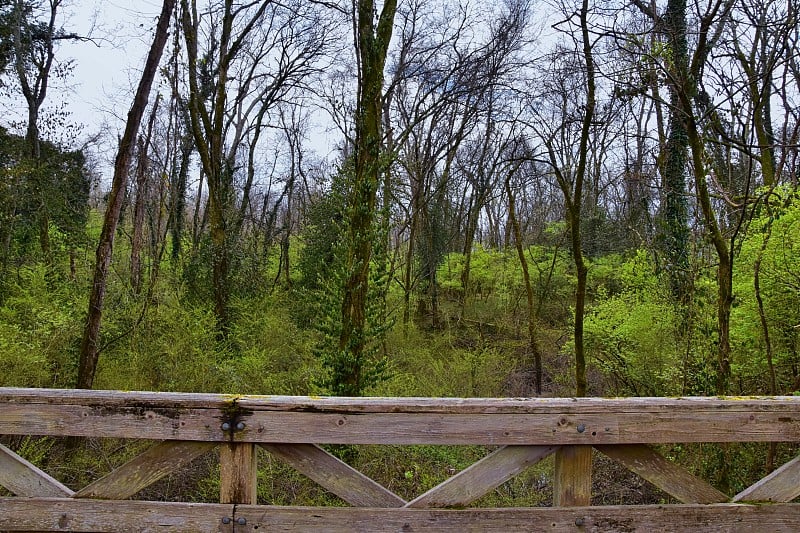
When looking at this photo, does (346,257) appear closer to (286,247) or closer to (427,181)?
(427,181)

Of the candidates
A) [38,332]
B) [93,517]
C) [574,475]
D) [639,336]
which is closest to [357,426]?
[574,475]

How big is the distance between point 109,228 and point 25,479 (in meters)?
4.83

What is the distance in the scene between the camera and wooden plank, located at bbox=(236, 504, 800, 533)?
2.05 meters

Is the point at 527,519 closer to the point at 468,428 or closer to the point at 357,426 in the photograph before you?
the point at 468,428

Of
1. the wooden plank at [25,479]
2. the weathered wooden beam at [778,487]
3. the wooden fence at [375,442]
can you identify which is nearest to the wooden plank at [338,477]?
the wooden fence at [375,442]

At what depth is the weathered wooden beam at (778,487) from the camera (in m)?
2.11

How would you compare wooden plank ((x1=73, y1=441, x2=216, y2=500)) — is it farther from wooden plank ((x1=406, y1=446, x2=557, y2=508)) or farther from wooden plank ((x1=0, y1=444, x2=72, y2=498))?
wooden plank ((x1=406, y1=446, x2=557, y2=508))

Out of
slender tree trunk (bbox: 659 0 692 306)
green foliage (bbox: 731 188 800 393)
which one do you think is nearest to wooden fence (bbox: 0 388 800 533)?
green foliage (bbox: 731 188 800 393)

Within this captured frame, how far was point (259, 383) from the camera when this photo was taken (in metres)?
8.56

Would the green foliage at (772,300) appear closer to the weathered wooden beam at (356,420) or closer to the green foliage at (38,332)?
the weathered wooden beam at (356,420)

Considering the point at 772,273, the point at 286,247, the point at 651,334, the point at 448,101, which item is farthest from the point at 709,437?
the point at 286,247

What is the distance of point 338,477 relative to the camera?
209cm

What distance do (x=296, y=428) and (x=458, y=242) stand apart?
71.4 ft

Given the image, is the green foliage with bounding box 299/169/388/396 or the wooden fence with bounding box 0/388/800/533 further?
the green foliage with bounding box 299/169/388/396
